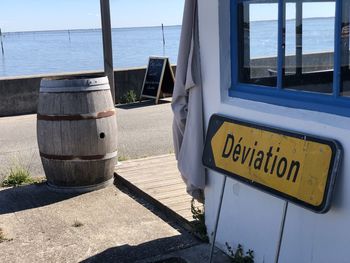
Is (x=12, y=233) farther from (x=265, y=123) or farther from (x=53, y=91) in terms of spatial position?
(x=265, y=123)

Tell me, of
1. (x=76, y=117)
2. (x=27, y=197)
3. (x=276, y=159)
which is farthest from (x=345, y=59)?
(x=27, y=197)

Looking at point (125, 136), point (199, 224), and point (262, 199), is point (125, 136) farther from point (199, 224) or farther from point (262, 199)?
point (262, 199)

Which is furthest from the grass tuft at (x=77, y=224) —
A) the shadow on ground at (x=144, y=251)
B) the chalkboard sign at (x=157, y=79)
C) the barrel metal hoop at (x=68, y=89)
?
the chalkboard sign at (x=157, y=79)

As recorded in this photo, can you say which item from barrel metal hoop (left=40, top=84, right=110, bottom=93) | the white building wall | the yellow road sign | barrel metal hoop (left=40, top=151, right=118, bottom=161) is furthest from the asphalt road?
the yellow road sign

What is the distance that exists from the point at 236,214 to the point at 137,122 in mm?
6532

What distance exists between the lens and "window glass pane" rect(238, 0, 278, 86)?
3.65 m

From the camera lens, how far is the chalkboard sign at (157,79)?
488 inches

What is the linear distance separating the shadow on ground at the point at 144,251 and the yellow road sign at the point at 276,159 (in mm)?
823

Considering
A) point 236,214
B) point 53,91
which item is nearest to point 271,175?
point 236,214

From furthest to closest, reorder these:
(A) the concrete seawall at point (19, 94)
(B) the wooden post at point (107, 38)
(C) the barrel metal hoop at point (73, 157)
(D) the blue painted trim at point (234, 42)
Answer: (A) the concrete seawall at point (19, 94), (B) the wooden post at point (107, 38), (C) the barrel metal hoop at point (73, 157), (D) the blue painted trim at point (234, 42)

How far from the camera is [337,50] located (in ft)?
10.1

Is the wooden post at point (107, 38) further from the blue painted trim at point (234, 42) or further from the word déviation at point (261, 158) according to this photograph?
the word déviation at point (261, 158)

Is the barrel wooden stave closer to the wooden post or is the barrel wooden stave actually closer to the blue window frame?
the wooden post

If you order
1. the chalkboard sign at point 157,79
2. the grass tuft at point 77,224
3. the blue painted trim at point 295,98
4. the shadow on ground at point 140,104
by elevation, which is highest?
the blue painted trim at point 295,98
